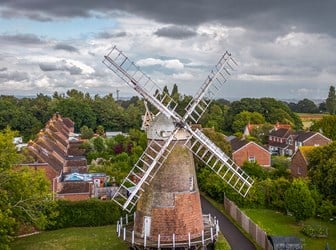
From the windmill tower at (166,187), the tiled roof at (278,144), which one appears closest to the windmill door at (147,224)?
the windmill tower at (166,187)

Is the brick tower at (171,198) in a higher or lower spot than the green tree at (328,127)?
lower

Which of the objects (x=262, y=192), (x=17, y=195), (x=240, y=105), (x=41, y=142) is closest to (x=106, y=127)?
(x=240, y=105)

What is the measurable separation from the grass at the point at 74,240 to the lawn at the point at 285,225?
10.4 meters

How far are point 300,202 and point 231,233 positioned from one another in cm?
516

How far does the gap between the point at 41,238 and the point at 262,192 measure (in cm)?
1766

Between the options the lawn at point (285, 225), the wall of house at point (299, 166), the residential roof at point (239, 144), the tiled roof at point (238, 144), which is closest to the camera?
the lawn at point (285, 225)

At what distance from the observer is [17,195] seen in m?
23.5

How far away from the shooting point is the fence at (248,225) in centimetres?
2504

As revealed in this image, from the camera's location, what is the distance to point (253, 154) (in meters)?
55.8

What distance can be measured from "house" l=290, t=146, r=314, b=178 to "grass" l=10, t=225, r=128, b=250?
21404mm

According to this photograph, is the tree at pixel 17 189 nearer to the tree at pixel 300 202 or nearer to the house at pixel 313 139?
the tree at pixel 300 202

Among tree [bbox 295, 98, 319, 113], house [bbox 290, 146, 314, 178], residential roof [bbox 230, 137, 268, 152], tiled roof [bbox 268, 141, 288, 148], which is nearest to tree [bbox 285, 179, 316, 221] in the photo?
house [bbox 290, 146, 314, 178]

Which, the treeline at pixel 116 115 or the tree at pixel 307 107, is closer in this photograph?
the treeline at pixel 116 115

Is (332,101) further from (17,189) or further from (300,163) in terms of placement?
(17,189)
